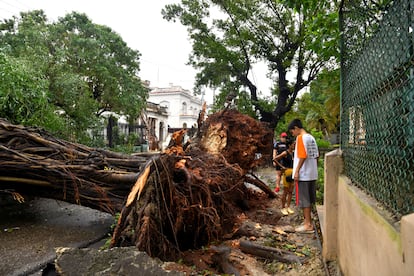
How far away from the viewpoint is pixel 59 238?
411 centimetres

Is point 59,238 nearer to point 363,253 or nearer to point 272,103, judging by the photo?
point 363,253

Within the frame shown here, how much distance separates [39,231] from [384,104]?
4.81 meters

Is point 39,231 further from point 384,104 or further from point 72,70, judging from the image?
point 72,70

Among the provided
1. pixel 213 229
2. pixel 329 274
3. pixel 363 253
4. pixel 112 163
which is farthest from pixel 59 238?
pixel 363 253

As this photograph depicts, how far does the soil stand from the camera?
3293mm

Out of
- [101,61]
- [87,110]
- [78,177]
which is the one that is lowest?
[78,177]

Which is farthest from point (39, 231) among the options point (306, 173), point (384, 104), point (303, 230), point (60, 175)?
point (384, 104)

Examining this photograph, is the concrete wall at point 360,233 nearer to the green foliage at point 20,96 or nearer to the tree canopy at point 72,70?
the green foliage at point 20,96

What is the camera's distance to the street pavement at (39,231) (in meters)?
3.34

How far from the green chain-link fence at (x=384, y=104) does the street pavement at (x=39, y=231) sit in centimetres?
337

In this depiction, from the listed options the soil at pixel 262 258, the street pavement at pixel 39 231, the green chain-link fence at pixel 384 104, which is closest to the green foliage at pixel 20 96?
the street pavement at pixel 39 231

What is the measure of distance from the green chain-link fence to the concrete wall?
0.33ft

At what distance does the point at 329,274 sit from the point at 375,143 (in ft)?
5.91

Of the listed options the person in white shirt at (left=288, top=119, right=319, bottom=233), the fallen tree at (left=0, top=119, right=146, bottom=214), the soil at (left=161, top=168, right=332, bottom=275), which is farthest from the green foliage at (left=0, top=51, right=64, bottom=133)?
the person in white shirt at (left=288, top=119, right=319, bottom=233)
